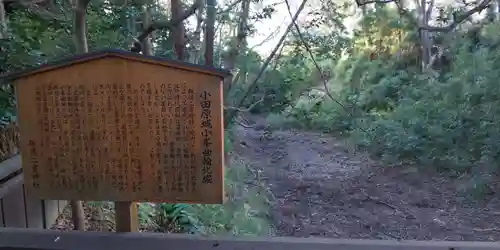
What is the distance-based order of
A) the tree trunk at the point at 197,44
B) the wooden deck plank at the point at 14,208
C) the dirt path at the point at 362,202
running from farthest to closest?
1. the tree trunk at the point at 197,44
2. the dirt path at the point at 362,202
3. the wooden deck plank at the point at 14,208

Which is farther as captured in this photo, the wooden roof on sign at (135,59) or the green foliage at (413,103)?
the green foliage at (413,103)

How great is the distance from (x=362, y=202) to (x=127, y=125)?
6.48 meters

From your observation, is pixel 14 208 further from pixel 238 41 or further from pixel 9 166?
pixel 238 41

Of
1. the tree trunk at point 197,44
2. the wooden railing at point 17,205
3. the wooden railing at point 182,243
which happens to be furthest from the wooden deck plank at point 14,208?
the tree trunk at point 197,44

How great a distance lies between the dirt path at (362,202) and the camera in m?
6.57

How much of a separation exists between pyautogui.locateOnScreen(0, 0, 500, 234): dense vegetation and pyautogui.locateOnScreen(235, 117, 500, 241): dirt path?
1.80 ft

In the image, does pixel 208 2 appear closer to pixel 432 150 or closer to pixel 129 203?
pixel 129 203

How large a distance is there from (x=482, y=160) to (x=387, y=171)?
1856mm

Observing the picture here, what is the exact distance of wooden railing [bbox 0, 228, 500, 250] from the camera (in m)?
1.91

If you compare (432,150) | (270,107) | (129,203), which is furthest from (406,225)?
(129,203)

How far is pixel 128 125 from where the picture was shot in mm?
2039

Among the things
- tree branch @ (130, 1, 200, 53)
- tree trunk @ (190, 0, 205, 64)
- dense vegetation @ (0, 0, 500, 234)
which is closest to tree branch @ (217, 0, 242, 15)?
dense vegetation @ (0, 0, 500, 234)

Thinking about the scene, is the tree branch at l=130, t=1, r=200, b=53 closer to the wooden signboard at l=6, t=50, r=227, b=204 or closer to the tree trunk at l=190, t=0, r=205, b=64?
the wooden signboard at l=6, t=50, r=227, b=204

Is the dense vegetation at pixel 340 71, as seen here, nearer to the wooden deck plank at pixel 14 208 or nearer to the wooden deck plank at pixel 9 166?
the wooden deck plank at pixel 9 166
